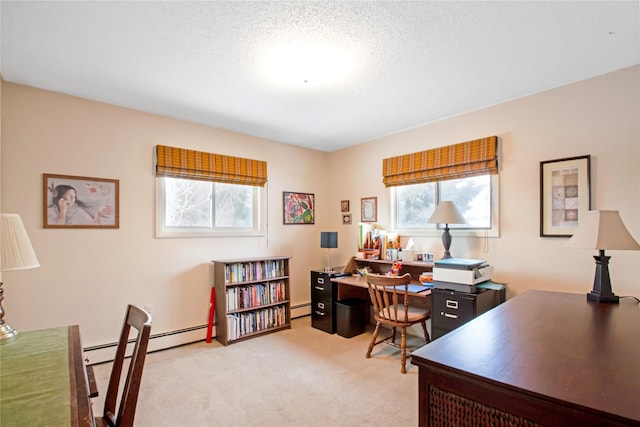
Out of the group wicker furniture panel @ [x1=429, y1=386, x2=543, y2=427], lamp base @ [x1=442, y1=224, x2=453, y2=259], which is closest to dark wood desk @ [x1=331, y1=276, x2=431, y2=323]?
lamp base @ [x1=442, y1=224, x2=453, y2=259]

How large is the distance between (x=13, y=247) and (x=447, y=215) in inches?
124

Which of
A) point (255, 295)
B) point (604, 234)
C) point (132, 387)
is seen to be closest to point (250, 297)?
point (255, 295)

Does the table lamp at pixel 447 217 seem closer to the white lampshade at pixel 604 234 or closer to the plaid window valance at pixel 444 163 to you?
the plaid window valance at pixel 444 163

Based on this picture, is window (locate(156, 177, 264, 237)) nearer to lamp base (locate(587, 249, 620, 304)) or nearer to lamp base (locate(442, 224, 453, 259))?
lamp base (locate(442, 224, 453, 259))

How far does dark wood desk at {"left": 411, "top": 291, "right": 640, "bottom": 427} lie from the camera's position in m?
0.83

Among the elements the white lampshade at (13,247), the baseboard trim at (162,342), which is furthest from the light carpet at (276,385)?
the white lampshade at (13,247)

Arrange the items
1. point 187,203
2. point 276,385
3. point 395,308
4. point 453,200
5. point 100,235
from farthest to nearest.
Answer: point 187,203, point 453,200, point 100,235, point 395,308, point 276,385

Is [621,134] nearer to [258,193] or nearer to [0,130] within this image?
[258,193]

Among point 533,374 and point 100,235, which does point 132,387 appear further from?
point 100,235

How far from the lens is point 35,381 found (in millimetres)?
1133

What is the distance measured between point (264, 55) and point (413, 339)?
3223 mm

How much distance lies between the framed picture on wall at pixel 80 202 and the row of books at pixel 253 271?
1247mm

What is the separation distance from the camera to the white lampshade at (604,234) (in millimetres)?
1748

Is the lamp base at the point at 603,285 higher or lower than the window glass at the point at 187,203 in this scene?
lower
